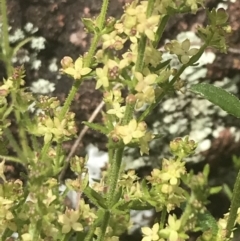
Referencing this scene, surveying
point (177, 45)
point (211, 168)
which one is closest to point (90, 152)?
point (211, 168)

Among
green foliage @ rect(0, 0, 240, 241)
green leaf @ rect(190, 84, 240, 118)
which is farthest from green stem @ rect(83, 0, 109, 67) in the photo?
green leaf @ rect(190, 84, 240, 118)

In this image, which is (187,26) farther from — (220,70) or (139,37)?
(139,37)

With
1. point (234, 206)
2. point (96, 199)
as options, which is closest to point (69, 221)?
point (96, 199)

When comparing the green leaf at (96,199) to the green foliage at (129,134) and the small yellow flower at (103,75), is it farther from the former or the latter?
the small yellow flower at (103,75)

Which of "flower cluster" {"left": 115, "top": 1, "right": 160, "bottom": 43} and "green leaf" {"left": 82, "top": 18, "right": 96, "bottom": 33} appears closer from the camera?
"flower cluster" {"left": 115, "top": 1, "right": 160, "bottom": 43}

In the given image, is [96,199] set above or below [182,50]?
below

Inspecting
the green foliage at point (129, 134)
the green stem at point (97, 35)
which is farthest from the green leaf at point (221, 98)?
the green stem at point (97, 35)


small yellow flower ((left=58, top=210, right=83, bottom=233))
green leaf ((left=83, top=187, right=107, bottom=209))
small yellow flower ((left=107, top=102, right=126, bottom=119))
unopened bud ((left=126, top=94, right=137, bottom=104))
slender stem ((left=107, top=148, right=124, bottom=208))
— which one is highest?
small yellow flower ((left=107, top=102, right=126, bottom=119))

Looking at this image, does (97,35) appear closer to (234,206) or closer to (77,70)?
(77,70)

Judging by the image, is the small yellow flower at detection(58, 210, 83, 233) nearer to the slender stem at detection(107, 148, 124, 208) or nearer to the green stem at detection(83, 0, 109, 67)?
the slender stem at detection(107, 148, 124, 208)
